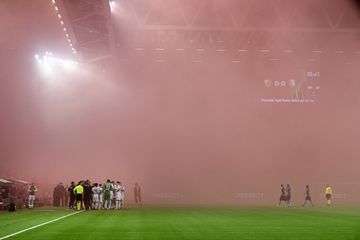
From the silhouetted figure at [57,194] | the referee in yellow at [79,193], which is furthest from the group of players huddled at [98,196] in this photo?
the silhouetted figure at [57,194]

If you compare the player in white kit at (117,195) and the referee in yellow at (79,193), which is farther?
the player in white kit at (117,195)

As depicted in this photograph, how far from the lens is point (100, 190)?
25188mm

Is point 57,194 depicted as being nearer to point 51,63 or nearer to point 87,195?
point 87,195

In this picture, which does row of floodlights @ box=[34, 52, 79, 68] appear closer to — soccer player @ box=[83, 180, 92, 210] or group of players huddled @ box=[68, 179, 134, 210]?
group of players huddled @ box=[68, 179, 134, 210]

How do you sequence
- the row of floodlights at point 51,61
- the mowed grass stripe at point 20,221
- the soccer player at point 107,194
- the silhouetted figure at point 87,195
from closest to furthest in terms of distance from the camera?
the mowed grass stripe at point 20,221 < the silhouetted figure at point 87,195 < the soccer player at point 107,194 < the row of floodlights at point 51,61

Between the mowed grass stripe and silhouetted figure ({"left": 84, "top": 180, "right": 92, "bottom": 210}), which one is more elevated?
silhouetted figure ({"left": 84, "top": 180, "right": 92, "bottom": 210})

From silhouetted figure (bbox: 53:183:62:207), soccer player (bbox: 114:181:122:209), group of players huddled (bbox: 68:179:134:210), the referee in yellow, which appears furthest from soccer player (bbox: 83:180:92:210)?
silhouetted figure (bbox: 53:183:62:207)

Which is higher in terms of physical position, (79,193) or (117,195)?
(79,193)

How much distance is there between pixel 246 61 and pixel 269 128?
5.97 metres

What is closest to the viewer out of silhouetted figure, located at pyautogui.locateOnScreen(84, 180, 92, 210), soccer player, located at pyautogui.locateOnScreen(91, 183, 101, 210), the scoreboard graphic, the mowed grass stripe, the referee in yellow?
the mowed grass stripe

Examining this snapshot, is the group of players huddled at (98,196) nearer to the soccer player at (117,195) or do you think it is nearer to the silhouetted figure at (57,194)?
the soccer player at (117,195)

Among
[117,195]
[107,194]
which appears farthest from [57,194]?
[117,195]

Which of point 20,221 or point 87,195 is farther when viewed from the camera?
point 87,195

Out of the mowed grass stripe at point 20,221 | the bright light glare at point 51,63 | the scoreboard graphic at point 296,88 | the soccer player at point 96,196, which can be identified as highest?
the bright light glare at point 51,63
